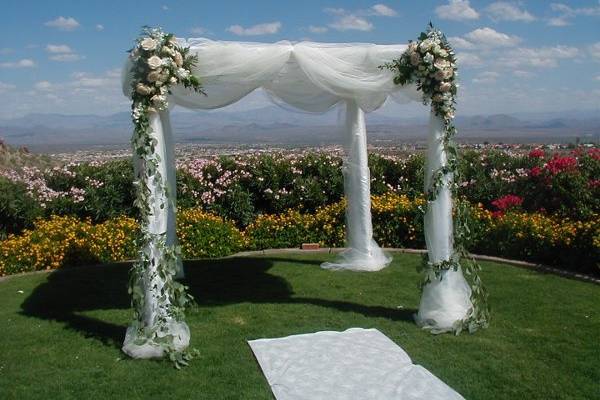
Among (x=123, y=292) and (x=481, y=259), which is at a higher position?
(x=123, y=292)

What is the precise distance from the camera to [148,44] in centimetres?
466

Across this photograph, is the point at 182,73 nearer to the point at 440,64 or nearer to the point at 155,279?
the point at 155,279

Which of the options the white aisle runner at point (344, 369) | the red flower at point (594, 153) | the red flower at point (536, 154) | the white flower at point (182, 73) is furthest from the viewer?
the red flower at point (536, 154)

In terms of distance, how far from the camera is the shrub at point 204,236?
8.81 meters

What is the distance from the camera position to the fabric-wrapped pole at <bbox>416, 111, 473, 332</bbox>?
5.41 meters

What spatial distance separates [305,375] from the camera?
457cm

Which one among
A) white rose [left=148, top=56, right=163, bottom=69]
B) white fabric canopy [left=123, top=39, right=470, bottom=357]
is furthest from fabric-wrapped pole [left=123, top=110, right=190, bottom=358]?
white rose [left=148, top=56, right=163, bottom=69]

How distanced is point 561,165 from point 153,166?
22.1ft

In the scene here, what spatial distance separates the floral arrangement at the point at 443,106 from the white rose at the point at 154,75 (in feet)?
7.38

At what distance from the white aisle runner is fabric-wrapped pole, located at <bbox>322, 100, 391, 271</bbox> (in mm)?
2438

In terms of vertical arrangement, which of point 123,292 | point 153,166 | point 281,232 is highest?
point 153,166

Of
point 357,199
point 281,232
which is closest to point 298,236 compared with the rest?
point 281,232

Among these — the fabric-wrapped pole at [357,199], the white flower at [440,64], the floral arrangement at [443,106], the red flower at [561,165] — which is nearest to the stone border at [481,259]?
the fabric-wrapped pole at [357,199]

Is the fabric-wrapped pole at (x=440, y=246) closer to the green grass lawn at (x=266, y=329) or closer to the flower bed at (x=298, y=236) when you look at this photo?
the green grass lawn at (x=266, y=329)
